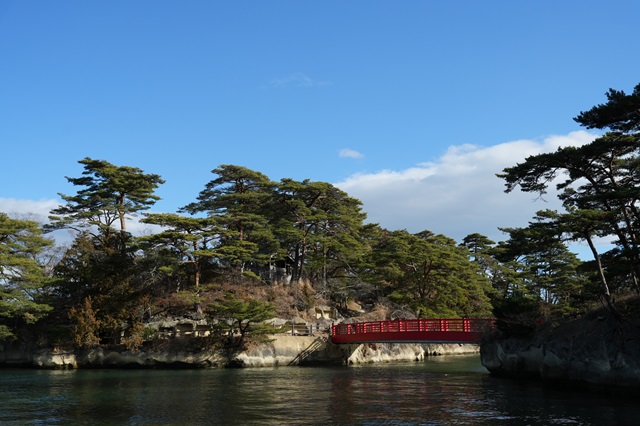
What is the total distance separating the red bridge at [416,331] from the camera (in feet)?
106

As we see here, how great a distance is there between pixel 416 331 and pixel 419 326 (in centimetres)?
40

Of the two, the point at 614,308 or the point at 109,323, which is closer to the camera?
the point at 614,308

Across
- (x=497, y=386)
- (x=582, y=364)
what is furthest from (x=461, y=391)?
(x=582, y=364)

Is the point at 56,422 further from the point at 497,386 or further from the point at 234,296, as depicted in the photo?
the point at 234,296

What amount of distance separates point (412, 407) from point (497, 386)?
27.7 feet

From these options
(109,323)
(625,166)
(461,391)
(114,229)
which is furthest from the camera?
(114,229)

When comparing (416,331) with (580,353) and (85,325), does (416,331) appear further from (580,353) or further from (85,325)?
A: (85,325)

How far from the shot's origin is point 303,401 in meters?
21.3

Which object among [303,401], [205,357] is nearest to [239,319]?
[205,357]

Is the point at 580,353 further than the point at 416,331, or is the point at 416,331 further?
the point at 416,331

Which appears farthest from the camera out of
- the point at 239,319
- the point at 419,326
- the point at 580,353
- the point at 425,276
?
the point at 425,276

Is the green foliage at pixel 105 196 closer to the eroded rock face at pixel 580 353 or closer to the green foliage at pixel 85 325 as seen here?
the green foliage at pixel 85 325

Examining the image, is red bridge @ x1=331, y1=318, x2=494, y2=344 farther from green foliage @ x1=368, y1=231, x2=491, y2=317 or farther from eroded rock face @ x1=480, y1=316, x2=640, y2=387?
green foliage @ x1=368, y1=231, x2=491, y2=317

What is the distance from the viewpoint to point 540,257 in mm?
54062
